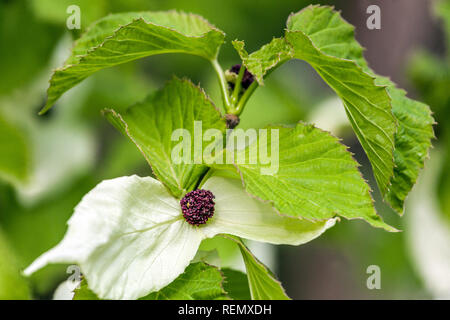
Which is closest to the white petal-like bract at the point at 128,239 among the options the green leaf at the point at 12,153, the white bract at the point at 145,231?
the white bract at the point at 145,231

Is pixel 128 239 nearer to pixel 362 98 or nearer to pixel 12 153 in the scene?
pixel 362 98

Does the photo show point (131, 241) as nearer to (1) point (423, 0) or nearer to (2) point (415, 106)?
(2) point (415, 106)

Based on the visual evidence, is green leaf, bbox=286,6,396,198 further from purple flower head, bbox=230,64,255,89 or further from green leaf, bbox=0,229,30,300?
green leaf, bbox=0,229,30,300

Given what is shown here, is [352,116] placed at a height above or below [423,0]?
below

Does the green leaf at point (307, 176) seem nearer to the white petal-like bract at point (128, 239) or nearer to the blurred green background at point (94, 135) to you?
the white petal-like bract at point (128, 239)

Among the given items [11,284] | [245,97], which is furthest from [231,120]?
[11,284]

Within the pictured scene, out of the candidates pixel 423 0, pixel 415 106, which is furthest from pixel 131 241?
pixel 423 0

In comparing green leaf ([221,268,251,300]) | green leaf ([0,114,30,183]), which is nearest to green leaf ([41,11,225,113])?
green leaf ([221,268,251,300])
